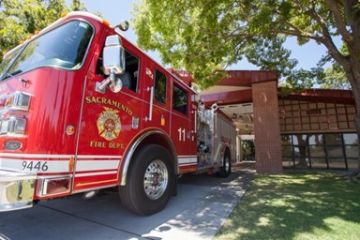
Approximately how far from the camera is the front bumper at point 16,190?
214 cm

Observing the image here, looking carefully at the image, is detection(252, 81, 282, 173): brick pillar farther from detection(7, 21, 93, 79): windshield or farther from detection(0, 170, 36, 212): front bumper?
detection(0, 170, 36, 212): front bumper

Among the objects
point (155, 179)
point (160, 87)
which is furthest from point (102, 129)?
point (160, 87)

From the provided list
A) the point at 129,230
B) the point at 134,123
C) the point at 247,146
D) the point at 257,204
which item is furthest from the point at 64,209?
the point at 247,146

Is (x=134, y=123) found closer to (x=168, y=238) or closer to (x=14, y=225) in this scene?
(x=168, y=238)

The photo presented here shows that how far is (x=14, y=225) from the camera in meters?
3.46

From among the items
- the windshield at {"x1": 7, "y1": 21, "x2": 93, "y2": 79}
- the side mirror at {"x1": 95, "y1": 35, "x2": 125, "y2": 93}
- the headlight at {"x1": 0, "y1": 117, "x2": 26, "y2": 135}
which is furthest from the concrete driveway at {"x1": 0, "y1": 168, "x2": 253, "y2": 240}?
the side mirror at {"x1": 95, "y1": 35, "x2": 125, "y2": 93}

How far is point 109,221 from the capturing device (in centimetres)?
374

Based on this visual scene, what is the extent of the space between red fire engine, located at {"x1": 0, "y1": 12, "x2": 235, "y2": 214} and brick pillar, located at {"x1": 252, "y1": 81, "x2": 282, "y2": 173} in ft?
24.7

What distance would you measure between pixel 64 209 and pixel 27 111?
2547mm

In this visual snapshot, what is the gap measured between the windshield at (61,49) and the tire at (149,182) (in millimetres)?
1648

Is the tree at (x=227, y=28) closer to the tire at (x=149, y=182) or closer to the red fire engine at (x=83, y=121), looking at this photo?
the red fire engine at (x=83, y=121)

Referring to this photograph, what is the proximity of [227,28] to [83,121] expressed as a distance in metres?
7.16

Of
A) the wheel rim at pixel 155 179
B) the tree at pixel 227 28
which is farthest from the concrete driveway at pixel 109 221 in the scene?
the tree at pixel 227 28

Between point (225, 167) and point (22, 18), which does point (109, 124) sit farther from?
point (22, 18)
